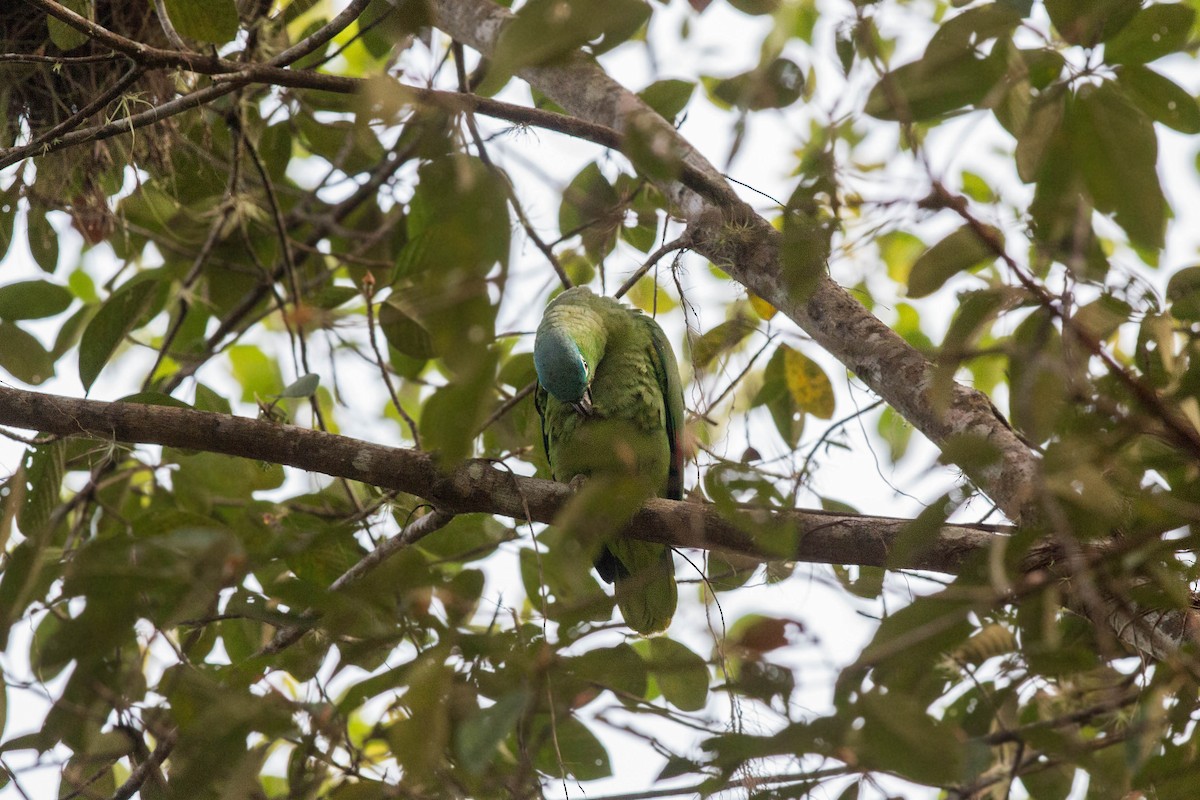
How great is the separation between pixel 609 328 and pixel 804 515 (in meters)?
1.65

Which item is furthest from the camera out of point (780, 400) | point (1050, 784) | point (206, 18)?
point (780, 400)

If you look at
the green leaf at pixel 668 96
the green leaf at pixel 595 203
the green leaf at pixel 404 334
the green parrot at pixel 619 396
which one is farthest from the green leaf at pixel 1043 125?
the green leaf at pixel 404 334

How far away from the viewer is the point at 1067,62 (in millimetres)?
1932

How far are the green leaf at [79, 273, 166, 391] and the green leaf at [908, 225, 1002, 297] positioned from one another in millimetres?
2574

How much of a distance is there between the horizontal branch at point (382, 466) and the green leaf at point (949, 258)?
2.56 ft

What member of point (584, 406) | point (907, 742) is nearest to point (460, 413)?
point (907, 742)

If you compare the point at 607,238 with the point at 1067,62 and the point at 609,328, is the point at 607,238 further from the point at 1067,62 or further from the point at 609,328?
the point at 1067,62

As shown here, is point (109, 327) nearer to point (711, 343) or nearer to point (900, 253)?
point (711, 343)

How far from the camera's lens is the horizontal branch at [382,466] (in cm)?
244

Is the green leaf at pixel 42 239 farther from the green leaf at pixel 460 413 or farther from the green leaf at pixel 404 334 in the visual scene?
the green leaf at pixel 460 413

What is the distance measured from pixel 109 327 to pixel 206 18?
3.84ft

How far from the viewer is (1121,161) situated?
162 centimetres

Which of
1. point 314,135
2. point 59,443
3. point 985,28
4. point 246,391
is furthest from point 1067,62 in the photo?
point 246,391

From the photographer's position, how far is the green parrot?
132 inches
